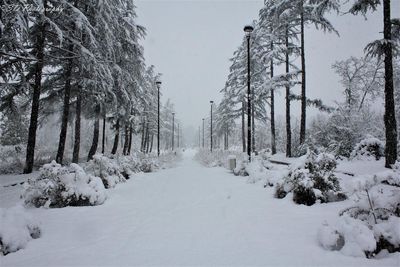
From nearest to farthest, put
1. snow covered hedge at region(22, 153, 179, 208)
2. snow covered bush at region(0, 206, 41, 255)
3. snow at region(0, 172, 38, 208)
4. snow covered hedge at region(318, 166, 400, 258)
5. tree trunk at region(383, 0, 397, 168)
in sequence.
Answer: snow covered hedge at region(318, 166, 400, 258), snow covered bush at region(0, 206, 41, 255), snow covered hedge at region(22, 153, 179, 208), snow at region(0, 172, 38, 208), tree trunk at region(383, 0, 397, 168)

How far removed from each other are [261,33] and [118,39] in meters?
11.4

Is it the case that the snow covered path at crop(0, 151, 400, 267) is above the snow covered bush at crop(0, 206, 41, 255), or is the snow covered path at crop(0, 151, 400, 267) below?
below

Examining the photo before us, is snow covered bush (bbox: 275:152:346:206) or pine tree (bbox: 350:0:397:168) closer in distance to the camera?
snow covered bush (bbox: 275:152:346:206)

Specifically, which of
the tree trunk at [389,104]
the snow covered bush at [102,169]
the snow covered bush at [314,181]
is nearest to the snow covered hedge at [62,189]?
the snow covered bush at [102,169]

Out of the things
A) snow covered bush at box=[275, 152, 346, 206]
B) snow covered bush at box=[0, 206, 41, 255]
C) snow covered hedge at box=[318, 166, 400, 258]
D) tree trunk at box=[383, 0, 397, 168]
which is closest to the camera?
snow covered hedge at box=[318, 166, 400, 258]

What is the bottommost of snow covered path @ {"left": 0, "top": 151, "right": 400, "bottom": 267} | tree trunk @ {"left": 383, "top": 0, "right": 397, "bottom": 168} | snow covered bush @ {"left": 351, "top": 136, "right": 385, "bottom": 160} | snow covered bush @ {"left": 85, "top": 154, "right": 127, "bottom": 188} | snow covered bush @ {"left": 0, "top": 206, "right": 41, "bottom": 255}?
snow covered path @ {"left": 0, "top": 151, "right": 400, "bottom": 267}

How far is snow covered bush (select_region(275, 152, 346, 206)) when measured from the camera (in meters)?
6.03

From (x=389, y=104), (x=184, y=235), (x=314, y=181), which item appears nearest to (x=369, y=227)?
(x=314, y=181)

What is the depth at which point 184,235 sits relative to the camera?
4.25 meters

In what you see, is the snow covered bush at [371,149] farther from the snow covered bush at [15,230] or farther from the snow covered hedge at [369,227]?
the snow covered bush at [15,230]

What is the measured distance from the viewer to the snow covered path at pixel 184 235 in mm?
3322

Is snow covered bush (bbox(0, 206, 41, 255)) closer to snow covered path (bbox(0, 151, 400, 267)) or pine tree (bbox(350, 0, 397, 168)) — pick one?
snow covered path (bbox(0, 151, 400, 267))

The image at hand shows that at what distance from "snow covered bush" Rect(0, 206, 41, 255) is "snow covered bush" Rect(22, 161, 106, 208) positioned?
6.59 feet

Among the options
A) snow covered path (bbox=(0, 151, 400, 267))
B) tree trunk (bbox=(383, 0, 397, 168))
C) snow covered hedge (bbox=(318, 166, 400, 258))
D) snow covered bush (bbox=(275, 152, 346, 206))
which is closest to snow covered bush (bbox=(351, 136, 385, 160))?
tree trunk (bbox=(383, 0, 397, 168))
